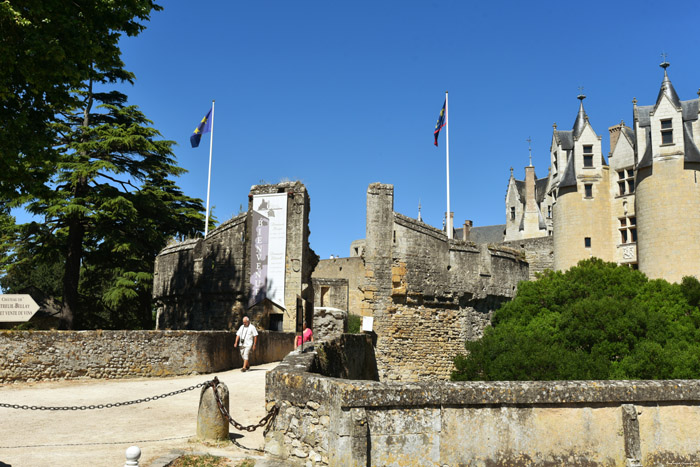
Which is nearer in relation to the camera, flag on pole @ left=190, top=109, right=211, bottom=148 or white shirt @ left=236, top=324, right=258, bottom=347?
white shirt @ left=236, top=324, right=258, bottom=347

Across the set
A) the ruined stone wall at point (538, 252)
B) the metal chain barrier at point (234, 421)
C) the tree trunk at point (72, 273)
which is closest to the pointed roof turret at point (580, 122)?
the ruined stone wall at point (538, 252)

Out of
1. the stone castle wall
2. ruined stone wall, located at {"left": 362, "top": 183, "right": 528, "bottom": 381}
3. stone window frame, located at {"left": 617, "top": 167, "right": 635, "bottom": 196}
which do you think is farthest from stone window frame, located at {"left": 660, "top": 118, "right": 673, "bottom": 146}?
ruined stone wall, located at {"left": 362, "top": 183, "right": 528, "bottom": 381}

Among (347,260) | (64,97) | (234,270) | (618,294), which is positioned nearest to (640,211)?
(618,294)

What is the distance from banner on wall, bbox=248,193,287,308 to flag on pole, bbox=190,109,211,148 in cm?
615

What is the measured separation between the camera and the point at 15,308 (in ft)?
41.7

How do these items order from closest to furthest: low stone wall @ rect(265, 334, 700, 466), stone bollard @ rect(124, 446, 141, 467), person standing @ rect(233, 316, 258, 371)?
stone bollard @ rect(124, 446, 141, 467) → low stone wall @ rect(265, 334, 700, 466) → person standing @ rect(233, 316, 258, 371)

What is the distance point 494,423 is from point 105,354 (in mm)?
10095

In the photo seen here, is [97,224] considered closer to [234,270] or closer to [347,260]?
[234,270]

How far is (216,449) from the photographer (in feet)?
22.3

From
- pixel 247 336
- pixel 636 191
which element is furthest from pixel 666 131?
pixel 247 336

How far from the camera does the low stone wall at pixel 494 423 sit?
17.8 ft

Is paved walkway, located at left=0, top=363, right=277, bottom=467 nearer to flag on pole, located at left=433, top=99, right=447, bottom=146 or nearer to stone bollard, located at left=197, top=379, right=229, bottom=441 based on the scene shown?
stone bollard, located at left=197, top=379, right=229, bottom=441

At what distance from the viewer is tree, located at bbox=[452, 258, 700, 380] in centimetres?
1870

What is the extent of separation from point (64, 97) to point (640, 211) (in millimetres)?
25118
